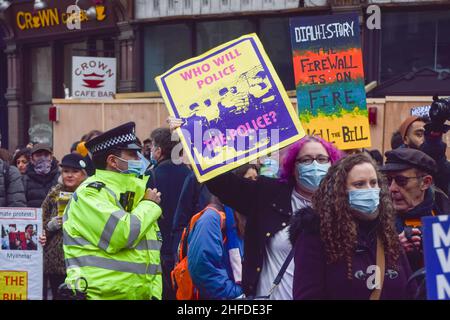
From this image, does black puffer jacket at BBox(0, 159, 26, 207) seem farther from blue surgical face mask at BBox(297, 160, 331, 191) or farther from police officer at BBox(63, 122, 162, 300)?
blue surgical face mask at BBox(297, 160, 331, 191)

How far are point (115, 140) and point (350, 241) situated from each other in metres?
2.00

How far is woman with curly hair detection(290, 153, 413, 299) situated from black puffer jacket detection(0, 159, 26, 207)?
508 centimetres

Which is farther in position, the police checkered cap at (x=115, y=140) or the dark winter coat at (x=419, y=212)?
the police checkered cap at (x=115, y=140)

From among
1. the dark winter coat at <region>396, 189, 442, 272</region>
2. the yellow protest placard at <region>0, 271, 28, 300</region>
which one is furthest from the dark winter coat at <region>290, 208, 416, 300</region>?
the yellow protest placard at <region>0, 271, 28, 300</region>

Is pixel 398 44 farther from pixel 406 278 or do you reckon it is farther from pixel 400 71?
pixel 406 278

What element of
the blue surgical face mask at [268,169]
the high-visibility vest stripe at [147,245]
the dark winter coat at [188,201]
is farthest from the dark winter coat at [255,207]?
the blue surgical face mask at [268,169]

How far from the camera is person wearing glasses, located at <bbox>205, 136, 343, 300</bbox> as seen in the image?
4.53 metres

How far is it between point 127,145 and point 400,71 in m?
10.4

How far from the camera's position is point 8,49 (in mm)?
21266

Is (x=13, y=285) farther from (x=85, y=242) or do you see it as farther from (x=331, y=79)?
(x=331, y=79)

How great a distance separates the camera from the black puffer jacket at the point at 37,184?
353 inches

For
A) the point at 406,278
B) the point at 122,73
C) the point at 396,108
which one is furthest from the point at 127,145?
the point at 122,73

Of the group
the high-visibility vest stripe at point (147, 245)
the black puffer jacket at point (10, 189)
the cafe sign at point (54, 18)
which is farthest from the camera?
the cafe sign at point (54, 18)

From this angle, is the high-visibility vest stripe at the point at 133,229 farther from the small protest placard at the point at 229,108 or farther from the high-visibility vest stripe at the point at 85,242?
the small protest placard at the point at 229,108
